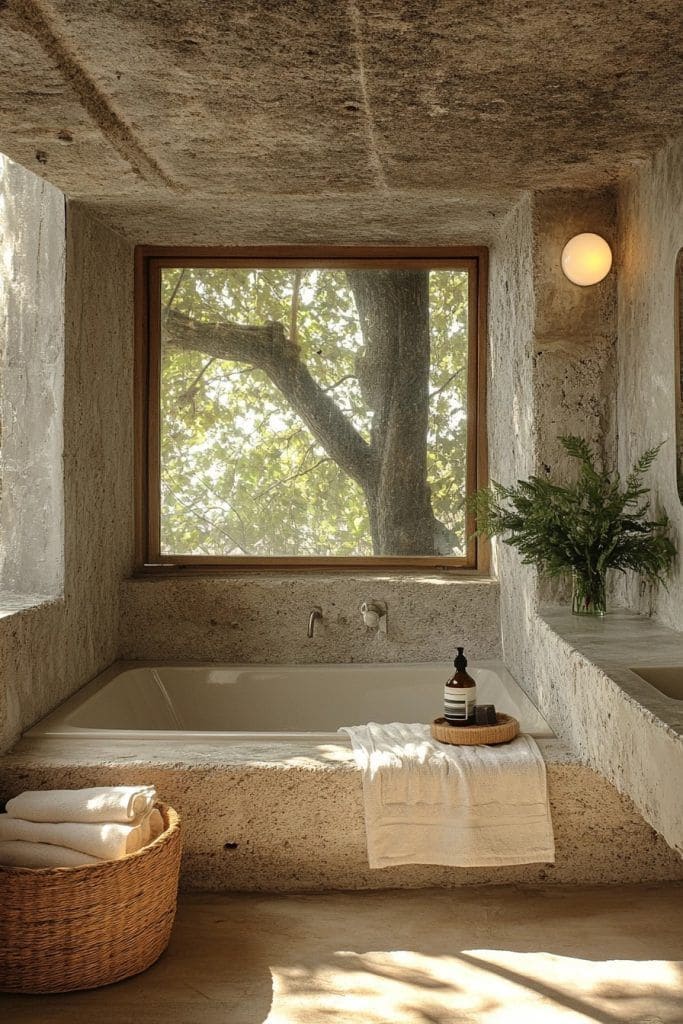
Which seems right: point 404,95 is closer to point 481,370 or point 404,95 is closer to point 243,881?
point 481,370

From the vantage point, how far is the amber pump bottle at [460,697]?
2.98 metres

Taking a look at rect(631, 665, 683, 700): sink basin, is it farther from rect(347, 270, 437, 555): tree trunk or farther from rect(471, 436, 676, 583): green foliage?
rect(347, 270, 437, 555): tree trunk

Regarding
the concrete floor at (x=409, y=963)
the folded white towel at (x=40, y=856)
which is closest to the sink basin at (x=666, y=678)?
the concrete floor at (x=409, y=963)

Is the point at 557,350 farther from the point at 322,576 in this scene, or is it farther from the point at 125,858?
the point at 125,858

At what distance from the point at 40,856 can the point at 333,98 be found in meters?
1.94

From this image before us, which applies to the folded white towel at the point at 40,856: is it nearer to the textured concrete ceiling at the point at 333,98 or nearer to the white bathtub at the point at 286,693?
the white bathtub at the point at 286,693

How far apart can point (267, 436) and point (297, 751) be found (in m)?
1.57

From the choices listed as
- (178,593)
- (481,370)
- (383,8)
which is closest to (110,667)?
(178,593)

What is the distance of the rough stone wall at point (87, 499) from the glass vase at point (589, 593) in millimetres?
1638

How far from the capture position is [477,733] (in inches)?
115

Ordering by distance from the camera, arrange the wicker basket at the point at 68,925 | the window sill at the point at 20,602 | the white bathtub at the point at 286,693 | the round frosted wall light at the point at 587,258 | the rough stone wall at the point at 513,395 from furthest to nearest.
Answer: the white bathtub at the point at 286,693 < the rough stone wall at the point at 513,395 < the round frosted wall light at the point at 587,258 < the window sill at the point at 20,602 < the wicker basket at the point at 68,925

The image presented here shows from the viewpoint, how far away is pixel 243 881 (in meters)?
2.87

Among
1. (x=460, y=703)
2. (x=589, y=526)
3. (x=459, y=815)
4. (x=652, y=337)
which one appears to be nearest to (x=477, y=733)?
(x=460, y=703)

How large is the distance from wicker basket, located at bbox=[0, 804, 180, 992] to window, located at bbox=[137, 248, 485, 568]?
1.92 metres
